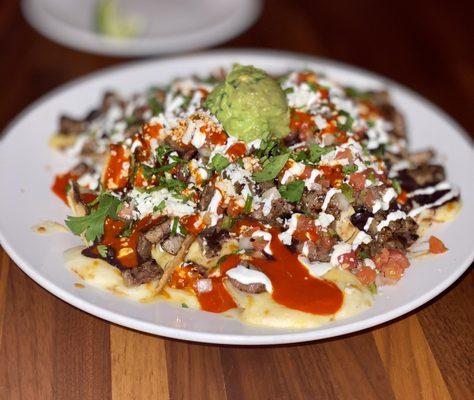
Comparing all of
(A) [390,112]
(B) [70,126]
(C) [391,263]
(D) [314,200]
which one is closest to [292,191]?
(D) [314,200]

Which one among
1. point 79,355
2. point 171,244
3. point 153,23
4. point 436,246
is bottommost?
point 153,23

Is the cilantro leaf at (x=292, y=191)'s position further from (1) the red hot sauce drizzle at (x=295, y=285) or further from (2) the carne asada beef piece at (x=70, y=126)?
(2) the carne asada beef piece at (x=70, y=126)

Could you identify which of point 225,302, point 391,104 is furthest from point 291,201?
point 391,104

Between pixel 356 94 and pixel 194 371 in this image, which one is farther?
pixel 356 94

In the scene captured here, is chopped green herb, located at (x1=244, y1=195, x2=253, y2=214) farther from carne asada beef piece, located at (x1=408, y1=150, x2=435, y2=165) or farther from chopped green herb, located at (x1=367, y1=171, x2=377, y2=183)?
carne asada beef piece, located at (x1=408, y1=150, x2=435, y2=165)

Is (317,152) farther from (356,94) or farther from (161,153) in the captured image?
(356,94)

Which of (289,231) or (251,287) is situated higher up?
(289,231)

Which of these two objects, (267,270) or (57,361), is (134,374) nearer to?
(57,361)
